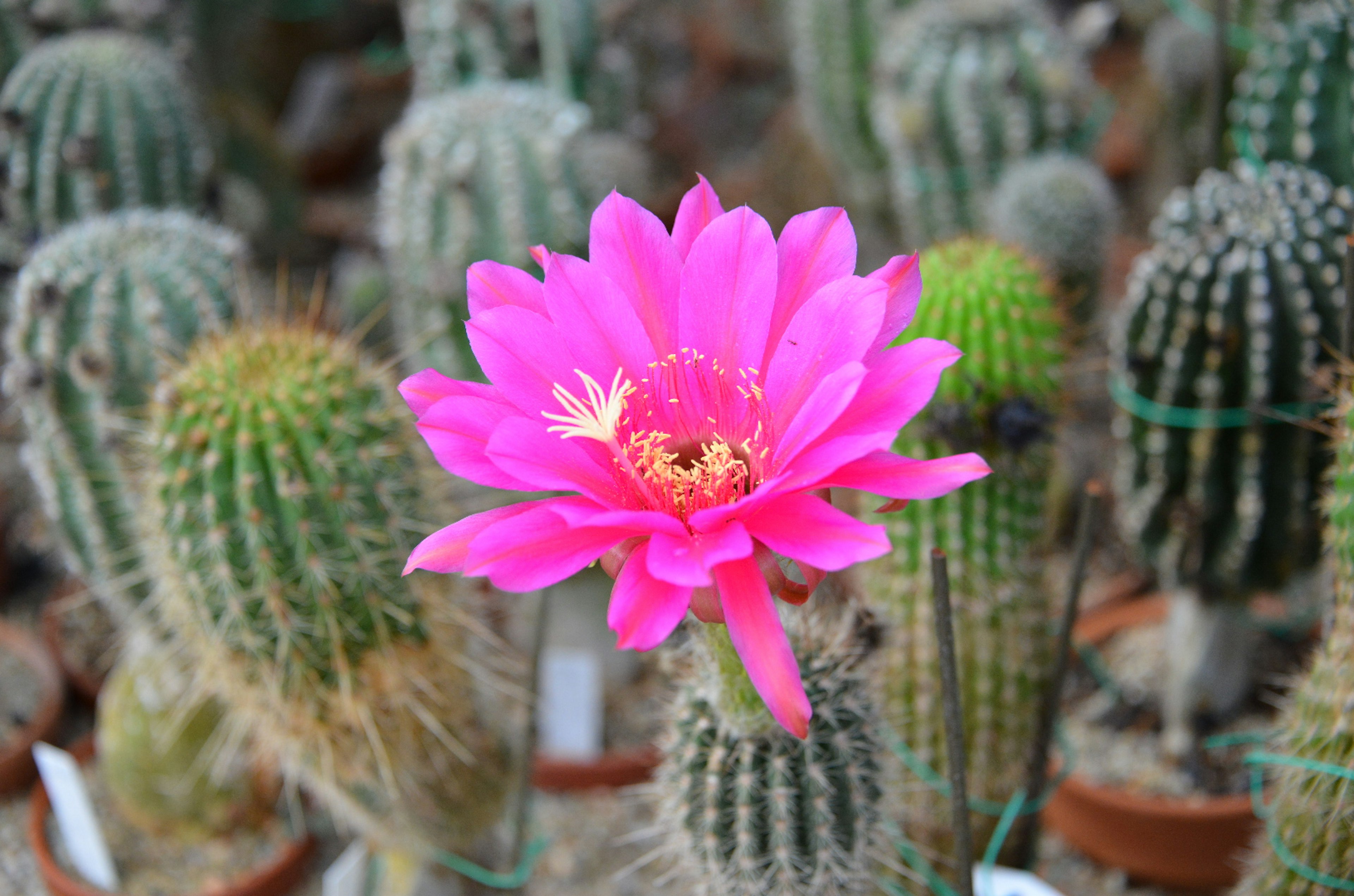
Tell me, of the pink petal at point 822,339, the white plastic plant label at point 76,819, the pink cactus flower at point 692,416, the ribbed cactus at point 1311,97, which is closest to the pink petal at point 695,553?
the pink cactus flower at point 692,416

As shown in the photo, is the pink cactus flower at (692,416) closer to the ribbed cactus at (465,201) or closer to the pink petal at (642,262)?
the pink petal at (642,262)

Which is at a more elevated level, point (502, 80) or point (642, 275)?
point (502, 80)

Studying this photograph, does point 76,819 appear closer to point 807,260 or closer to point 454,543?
point 454,543

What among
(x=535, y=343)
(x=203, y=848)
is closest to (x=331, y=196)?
(x=203, y=848)

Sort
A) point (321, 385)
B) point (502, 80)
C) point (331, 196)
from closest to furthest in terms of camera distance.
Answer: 1. point (321, 385)
2. point (502, 80)
3. point (331, 196)

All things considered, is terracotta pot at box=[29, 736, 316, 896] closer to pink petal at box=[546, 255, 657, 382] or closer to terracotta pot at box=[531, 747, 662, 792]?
terracotta pot at box=[531, 747, 662, 792]

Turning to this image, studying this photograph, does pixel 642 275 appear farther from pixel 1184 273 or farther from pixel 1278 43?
pixel 1278 43
